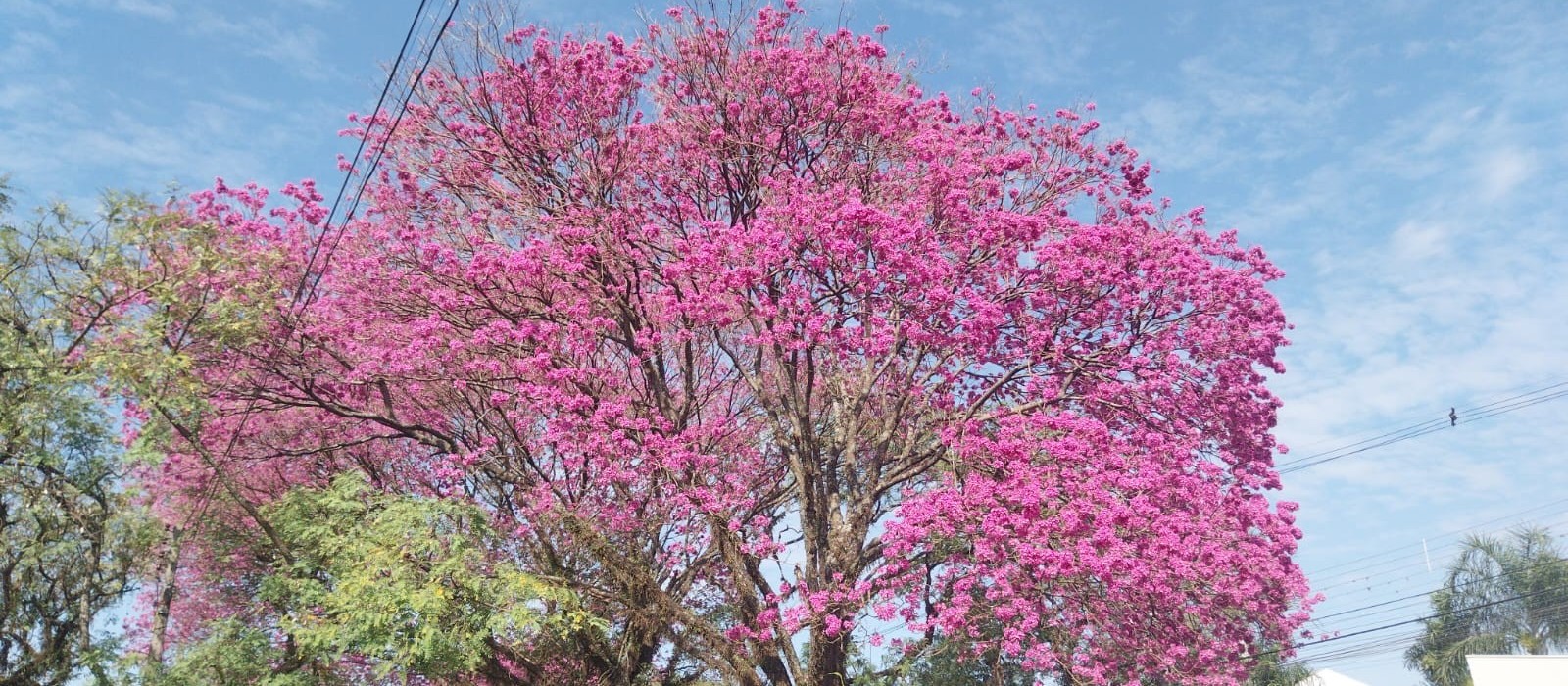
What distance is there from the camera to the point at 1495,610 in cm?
3288

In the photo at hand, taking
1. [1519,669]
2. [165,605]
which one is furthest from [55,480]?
[1519,669]

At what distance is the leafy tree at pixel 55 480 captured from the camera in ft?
42.1

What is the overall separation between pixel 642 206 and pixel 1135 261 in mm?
6219

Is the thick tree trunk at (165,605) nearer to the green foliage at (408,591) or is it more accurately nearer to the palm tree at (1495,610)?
the green foliage at (408,591)

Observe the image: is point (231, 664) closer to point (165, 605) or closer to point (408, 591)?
point (165, 605)

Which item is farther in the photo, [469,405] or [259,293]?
[469,405]

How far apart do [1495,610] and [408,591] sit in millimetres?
32774

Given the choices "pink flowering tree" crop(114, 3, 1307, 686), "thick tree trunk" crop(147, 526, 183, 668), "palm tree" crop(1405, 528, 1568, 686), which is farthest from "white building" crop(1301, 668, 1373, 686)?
"thick tree trunk" crop(147, 526, 183, 668)

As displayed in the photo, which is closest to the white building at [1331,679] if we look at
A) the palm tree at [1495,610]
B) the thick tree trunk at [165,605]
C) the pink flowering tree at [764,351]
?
the palm tree at [1495,610]

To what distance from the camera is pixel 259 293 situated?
46.4 feet

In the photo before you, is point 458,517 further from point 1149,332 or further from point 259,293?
point 1149,332

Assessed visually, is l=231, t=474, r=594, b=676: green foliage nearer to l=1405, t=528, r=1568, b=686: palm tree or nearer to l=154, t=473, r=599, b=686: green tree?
l=154, t=473, r=599, b=686: green tree

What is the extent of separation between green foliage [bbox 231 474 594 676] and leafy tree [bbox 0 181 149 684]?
2177 millimetres

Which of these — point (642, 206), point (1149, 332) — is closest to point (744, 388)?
point (642, 206)
